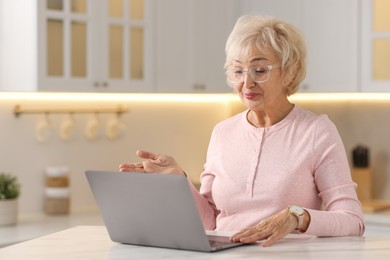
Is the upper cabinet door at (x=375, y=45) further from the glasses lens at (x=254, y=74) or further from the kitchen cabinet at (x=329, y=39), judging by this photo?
the glasses lens at (x=254, y=74)

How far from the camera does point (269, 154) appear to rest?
2443mm

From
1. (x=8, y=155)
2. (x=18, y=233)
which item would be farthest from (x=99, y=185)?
(x=8, y=155)

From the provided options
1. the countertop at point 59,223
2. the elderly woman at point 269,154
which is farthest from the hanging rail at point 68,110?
the elderly woman at point 269,154

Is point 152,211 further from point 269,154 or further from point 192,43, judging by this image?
point 192,43

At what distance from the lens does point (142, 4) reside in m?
4.18

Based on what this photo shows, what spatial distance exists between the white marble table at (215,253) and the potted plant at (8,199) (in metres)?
1.47

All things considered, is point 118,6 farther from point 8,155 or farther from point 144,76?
point 8,155

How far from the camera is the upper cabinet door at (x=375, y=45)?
399 cm

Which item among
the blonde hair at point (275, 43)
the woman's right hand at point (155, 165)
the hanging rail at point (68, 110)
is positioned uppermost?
the blonde hair at point (275, 43)

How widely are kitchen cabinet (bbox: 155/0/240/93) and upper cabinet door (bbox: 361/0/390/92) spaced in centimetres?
88

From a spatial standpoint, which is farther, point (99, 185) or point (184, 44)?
point (184, 44)

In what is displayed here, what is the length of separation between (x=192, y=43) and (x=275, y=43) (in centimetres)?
201

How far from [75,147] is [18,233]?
87 centimetres

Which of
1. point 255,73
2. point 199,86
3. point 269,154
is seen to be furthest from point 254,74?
point 199,86
